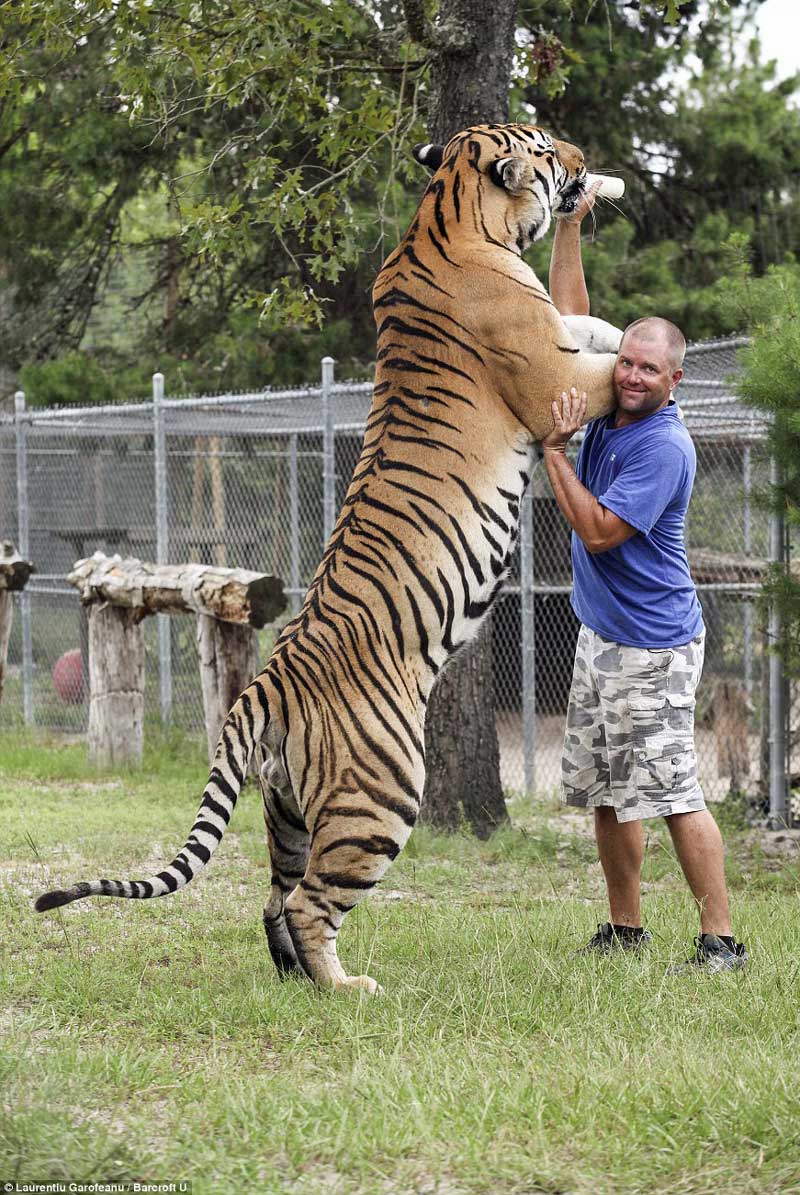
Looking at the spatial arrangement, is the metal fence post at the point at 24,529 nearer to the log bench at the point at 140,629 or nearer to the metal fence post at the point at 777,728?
the log bench at the point at 140,629

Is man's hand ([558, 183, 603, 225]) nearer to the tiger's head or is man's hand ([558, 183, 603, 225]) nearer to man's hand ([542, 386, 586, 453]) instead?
the tiger's head

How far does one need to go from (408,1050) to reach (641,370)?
6.92 feet

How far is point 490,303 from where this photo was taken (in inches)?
170

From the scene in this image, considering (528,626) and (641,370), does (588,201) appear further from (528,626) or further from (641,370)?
(528,626)

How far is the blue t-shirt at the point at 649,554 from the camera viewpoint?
4438mm

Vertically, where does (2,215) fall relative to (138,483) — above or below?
above

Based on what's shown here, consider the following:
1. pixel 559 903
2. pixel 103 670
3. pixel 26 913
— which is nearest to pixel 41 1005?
pixel 26 913

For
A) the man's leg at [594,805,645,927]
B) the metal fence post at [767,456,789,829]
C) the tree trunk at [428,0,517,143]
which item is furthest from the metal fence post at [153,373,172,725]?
the man's leg at [594,805,645,927]

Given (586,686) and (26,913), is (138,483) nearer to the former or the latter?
(26,913)

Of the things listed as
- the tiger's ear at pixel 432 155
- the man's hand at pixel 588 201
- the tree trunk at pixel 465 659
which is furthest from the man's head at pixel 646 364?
the tree trunk at pixel 465 659

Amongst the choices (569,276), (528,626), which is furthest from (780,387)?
(528,626)

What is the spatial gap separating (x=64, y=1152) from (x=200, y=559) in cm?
1032

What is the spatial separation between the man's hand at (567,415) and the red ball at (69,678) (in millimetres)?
9409

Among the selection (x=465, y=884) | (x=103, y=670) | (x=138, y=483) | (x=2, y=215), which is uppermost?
(x=2, y=215)
